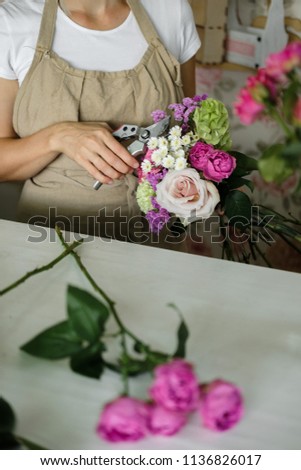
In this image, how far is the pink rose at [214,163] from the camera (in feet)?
2.72

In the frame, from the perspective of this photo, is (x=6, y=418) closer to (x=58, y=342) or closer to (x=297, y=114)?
(x=58, y=342)

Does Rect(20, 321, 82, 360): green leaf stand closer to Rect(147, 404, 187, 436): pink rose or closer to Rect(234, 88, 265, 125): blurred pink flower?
Rect(147, 404, 187, 436): pink rose

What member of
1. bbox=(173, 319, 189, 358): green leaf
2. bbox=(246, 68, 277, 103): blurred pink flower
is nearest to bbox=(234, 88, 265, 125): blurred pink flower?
bbox=(246, 68, 277, 103): blurred pink flower

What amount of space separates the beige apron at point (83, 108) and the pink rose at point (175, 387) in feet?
2.12

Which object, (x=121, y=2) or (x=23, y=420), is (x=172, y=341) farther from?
(x=121, y=2)

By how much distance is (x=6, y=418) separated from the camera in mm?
519

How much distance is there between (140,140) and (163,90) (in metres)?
0.24

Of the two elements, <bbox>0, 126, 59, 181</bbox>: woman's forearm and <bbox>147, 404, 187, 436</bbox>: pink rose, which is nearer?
<bbox>147, 404, 187, 436</bbox>: pink rose

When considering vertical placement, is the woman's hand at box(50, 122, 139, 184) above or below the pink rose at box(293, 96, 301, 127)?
below

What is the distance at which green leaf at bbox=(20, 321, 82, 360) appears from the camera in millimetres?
529

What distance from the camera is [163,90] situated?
1.11 meters

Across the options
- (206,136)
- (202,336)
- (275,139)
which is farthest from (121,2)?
(202,336)

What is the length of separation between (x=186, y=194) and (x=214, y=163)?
63 millimetres

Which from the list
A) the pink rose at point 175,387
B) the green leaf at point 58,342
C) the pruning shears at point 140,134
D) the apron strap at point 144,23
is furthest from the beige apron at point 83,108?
the pink rose at point 175,387
